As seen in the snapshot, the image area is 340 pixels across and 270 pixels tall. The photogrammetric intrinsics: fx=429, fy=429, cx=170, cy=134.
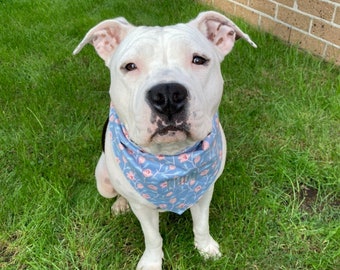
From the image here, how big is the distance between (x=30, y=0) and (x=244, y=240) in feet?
15.4

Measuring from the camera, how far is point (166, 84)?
66.4 inches

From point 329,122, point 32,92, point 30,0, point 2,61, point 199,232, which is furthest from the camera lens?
point 30,0

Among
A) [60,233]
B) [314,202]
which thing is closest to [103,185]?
[60,233]

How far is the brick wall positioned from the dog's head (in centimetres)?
226

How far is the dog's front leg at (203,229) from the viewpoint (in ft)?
8.09

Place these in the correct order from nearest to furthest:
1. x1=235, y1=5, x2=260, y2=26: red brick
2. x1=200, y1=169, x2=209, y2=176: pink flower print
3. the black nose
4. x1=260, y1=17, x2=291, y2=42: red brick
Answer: the black nose, x1=200, y1=169, x2=209, y2=176: pink flower print, x1=260, y1=17, x2=291, y2=42: red brick, x1=235, y1=5, x2=260, y2=26: red brick

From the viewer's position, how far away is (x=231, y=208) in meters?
2.80

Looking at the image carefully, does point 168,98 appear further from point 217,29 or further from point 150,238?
point 150,238

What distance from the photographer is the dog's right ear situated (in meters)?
2.13

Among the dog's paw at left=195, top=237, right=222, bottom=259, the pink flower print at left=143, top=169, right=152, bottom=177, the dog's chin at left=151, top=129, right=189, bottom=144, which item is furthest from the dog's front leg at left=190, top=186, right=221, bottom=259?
the dog's chin at left=151, top=129, right=189, bottom=144

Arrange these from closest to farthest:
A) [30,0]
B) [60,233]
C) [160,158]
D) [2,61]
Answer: [160,158], [60,233], [2,61], [30,0]

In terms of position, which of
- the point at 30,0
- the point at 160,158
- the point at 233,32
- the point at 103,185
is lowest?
the point at 30,0

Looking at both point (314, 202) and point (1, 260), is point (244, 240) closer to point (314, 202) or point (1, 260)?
point (314, 202)

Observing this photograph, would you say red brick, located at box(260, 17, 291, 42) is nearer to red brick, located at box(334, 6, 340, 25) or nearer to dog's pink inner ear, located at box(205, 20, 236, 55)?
red brick, located at box(334, 6, 340, 25)
